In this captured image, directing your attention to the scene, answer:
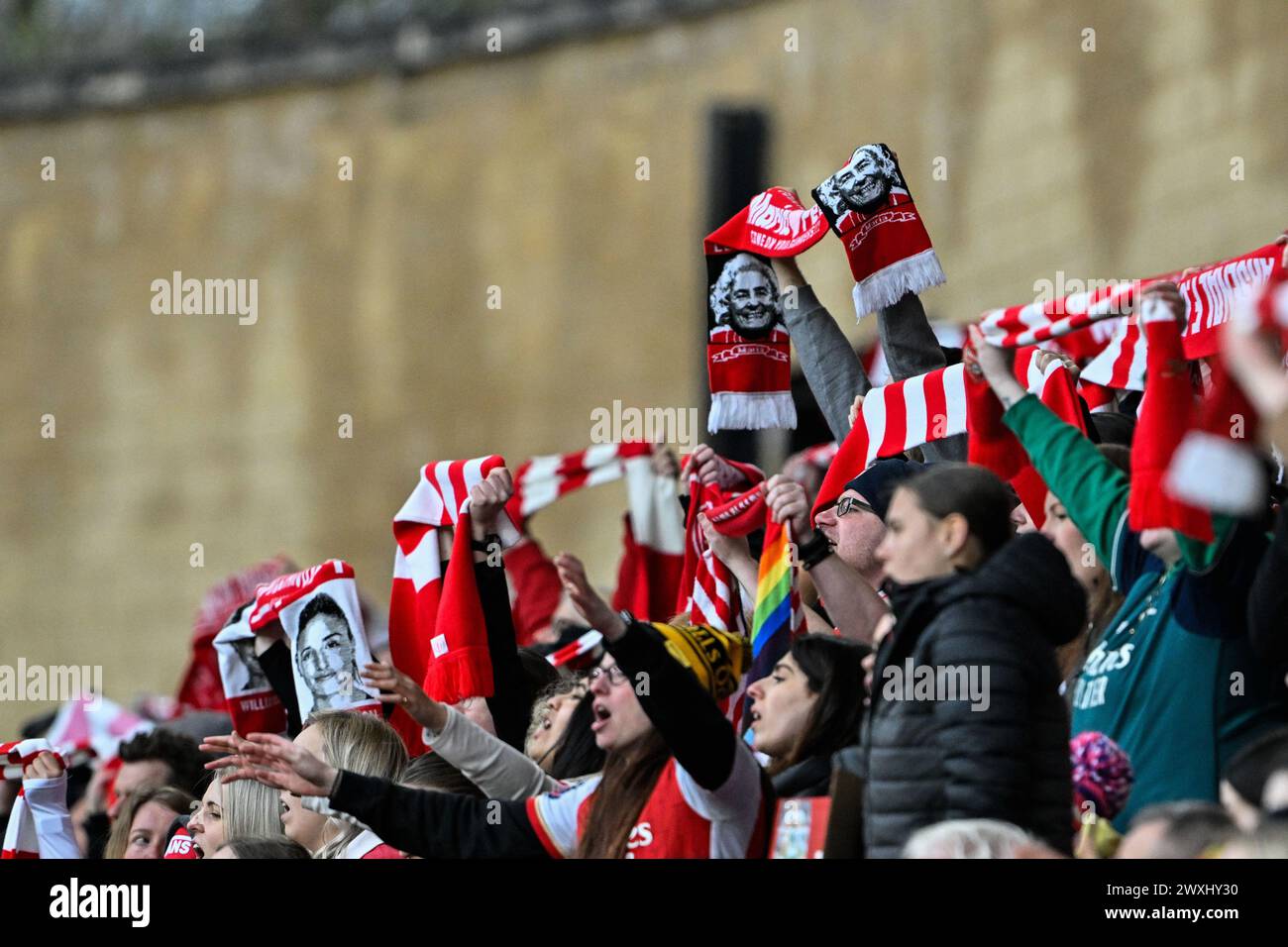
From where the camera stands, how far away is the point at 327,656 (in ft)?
22.6

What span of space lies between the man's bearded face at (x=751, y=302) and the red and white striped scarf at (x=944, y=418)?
540 mm

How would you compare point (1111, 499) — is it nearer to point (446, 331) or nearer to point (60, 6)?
point (446, 331)

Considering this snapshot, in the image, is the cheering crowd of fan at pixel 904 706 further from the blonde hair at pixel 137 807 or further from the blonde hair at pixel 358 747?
the blonde hair at pixel 137 807

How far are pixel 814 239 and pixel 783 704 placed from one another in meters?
1.91

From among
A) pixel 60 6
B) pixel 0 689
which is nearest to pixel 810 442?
pixel 0 689

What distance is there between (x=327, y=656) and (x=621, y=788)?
2.04 metres

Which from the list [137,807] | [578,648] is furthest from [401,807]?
[137,807]

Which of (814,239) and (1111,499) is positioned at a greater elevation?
(814,239)

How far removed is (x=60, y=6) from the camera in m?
19.4

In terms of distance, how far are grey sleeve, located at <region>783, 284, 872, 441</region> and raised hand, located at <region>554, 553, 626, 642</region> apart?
80.6 inches

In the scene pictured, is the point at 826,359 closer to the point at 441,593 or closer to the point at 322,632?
the point at 441,593

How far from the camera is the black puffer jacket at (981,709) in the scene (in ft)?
13.8

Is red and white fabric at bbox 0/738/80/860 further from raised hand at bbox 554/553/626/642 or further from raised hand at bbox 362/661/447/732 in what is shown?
raised hand at bbox 554/553/626/642

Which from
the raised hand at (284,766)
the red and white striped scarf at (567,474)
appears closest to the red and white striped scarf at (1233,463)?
the raised hand at (284,766)
